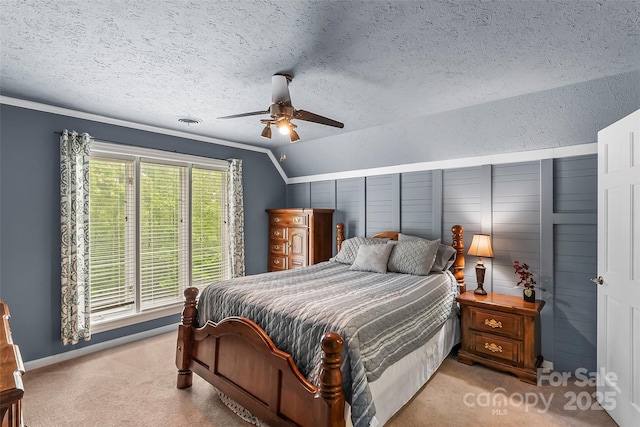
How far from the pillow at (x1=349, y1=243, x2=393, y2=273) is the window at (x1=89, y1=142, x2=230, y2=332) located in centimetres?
212

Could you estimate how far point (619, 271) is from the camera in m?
2.20

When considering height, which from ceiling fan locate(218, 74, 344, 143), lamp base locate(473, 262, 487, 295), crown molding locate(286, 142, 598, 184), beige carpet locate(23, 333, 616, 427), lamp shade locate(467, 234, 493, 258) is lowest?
beige carpet locate(23, 333, 616, 427)

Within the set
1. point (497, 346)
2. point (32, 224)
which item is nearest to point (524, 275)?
point (497, 346)

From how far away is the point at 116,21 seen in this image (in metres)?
1.74

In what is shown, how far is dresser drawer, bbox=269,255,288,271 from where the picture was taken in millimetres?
4809

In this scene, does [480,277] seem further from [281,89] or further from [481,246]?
[281,89]

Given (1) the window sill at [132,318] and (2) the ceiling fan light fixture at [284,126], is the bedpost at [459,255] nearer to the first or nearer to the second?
(2) the ceiling fan light fixture at [284,126]

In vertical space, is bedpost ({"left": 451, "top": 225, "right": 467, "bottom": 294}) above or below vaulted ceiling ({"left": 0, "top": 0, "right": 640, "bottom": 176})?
below

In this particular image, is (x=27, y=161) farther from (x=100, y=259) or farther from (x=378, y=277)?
(x=378, y=277)

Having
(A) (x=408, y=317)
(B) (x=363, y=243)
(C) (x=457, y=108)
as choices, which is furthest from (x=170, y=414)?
(C) (x=457, y=108)

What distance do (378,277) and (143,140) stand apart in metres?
3.12

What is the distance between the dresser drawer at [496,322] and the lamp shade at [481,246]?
545 millimetres

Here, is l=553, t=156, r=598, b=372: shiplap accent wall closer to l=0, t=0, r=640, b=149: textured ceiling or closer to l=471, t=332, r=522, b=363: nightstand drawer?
l=471, t=332, r=522, b=363: nightstand drawer

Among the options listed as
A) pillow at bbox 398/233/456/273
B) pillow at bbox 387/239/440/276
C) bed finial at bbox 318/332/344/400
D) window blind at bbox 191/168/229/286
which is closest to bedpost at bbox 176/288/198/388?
bed finial at bbox 318/332/344/400
